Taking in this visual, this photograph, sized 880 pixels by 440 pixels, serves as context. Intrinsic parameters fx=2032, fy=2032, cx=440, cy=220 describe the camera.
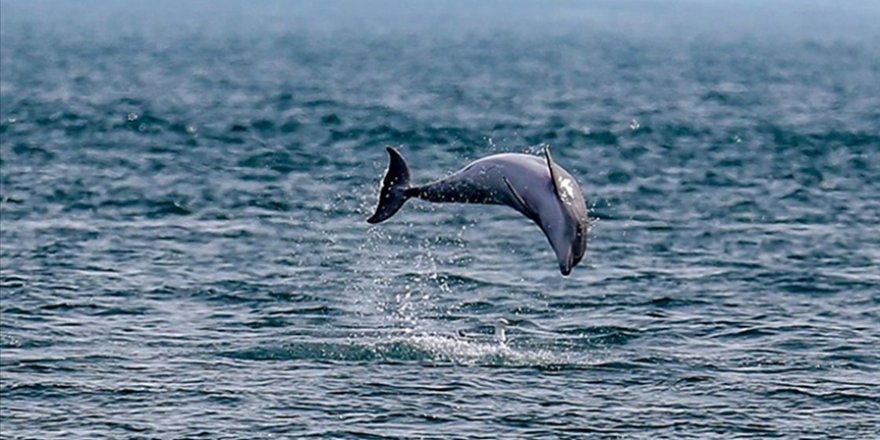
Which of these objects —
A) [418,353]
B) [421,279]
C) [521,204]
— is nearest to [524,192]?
[521,204]

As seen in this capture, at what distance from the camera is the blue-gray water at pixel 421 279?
1009 inches

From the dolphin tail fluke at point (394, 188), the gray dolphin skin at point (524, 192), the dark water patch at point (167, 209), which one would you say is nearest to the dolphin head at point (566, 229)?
the gray dolphin skin at point (524, 192)

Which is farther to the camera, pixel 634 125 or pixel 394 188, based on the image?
pixel 634 125

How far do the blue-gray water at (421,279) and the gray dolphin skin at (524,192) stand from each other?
278 cm

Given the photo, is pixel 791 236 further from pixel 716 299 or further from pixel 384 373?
pixel 384 373

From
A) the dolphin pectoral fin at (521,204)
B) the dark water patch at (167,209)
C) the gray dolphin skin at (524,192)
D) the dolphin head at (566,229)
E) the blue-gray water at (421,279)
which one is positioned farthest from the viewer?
the dark water patch at (167,209)

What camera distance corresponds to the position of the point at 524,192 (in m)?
23.3

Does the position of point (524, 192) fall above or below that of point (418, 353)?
above

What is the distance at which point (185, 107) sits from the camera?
228 feet

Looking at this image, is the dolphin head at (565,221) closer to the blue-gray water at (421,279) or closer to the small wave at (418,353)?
the blue-gray water at (421,279)

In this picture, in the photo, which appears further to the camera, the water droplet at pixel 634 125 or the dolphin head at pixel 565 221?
the water droplet at pixel 634 125

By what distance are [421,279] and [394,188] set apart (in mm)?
10862

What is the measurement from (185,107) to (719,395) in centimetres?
4517

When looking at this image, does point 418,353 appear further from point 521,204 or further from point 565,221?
point 565,221
